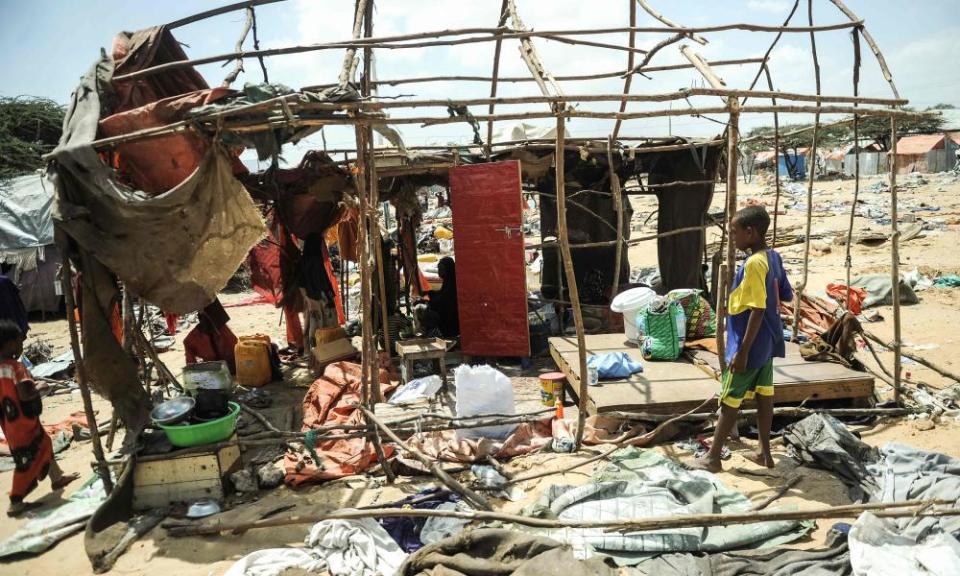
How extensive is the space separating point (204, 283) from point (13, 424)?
196 cm

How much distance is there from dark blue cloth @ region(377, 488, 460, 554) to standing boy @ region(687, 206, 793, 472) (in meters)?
2.18

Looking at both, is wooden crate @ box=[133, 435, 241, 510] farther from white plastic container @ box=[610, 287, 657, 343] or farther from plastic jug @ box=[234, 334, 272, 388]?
white plastic container @ box=[610, 287, 657, 343]

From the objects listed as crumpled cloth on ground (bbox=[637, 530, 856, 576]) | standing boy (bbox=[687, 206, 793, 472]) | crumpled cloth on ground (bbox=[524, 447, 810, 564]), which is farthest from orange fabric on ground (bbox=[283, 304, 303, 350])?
crumpled cloth on ground (bbox=[637, 530, 856, 576])

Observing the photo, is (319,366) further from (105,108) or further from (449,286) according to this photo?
(105,108)

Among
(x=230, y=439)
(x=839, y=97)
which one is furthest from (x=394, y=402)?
(x=839, y=97)

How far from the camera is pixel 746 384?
4.10 meters

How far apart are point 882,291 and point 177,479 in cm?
1098

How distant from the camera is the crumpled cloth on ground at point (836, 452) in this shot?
407 centimetres

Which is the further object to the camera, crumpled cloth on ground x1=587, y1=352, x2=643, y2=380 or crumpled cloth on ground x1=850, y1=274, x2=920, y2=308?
crumpled cloth on ground x1=850, y1=274, x2=920, y2=308

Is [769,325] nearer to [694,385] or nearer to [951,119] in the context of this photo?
[694,385]

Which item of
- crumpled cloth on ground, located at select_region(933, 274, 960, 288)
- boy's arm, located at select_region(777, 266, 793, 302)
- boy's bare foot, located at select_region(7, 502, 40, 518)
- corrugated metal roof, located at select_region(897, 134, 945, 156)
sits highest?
corrugated metal roof, located at select_region(897, 134, 945, 156)

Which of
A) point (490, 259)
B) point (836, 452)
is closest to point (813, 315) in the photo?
point (836, 452)

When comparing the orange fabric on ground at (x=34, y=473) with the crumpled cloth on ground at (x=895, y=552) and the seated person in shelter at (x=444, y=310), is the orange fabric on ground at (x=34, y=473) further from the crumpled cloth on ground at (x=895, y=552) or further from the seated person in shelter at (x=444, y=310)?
the crumpled cloth on ground at (x=895, y=552)

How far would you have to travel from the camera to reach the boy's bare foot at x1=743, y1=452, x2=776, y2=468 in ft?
14.4
